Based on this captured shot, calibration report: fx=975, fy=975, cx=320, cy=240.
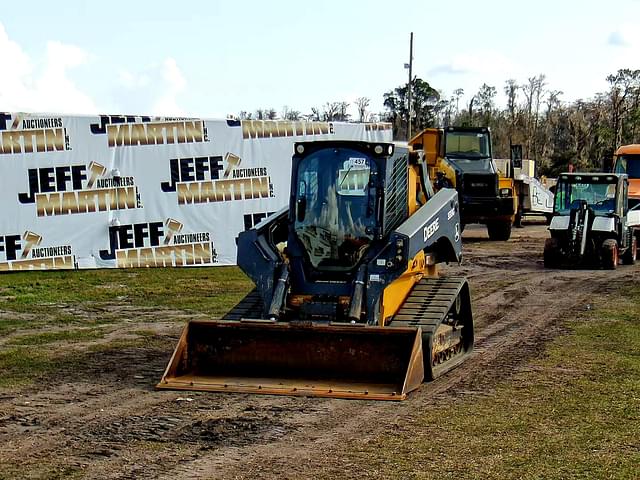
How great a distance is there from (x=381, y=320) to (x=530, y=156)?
168ft

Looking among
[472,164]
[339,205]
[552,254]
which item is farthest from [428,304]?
[472,164]

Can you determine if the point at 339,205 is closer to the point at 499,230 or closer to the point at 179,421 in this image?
the point at 179,421

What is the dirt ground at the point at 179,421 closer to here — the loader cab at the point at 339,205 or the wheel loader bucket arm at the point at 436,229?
the wheel loader bucket arm at the point at 436,229

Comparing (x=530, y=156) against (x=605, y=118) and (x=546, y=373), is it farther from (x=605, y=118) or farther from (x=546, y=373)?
(x=546, y=373)

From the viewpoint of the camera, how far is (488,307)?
15.6 metres

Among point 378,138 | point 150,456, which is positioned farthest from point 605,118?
point 150,456

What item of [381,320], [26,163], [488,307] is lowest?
[488,307]

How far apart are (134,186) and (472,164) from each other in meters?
11.0

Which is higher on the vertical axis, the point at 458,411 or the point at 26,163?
the point at 26,163

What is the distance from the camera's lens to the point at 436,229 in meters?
10.3

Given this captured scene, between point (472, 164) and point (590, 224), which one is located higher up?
point (472, 164)

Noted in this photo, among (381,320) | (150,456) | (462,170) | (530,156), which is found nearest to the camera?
(150,456)

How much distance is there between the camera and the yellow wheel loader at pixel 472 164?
2741cm

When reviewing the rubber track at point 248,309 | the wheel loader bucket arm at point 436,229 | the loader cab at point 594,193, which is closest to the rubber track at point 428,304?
the wheel loader bucket arm at point 436,229
